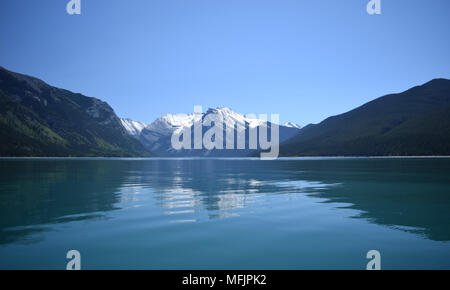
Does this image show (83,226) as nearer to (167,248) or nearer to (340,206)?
(167,248)

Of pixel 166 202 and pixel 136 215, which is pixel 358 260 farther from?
pixel 166 202

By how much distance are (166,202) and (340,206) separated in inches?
836

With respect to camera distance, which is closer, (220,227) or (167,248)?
(167,248)

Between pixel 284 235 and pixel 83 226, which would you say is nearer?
pixel 284 235

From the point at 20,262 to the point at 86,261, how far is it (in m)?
3.55

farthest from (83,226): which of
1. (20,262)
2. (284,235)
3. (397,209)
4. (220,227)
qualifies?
(397,209)

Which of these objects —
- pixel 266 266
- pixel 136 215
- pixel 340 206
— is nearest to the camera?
pixel 266 266

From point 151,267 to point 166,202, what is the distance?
21.4m

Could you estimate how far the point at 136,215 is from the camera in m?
29.3

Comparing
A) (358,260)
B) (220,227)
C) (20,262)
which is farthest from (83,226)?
(358,260)

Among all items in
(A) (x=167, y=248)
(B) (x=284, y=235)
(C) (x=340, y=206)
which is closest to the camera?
(A) (x=167, y=248)
